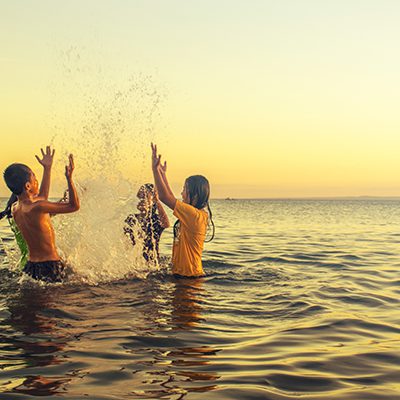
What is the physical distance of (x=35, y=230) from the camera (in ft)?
30.0

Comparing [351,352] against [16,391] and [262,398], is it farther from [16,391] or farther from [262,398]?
[16,391]

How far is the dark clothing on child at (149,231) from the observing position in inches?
434

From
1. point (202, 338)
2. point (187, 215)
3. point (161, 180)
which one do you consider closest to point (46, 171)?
point (161, 180)

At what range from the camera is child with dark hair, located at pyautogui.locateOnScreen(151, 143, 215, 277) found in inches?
340

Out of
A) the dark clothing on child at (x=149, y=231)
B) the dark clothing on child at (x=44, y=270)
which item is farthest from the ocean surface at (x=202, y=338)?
the dark clothing on child at (x=149, y=231)

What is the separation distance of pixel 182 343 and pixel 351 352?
2.04 m

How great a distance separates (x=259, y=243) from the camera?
22656 mm

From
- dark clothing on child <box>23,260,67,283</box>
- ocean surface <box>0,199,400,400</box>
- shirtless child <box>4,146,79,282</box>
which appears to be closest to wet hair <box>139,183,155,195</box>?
ocean surface <box>0,199,400,400</box>

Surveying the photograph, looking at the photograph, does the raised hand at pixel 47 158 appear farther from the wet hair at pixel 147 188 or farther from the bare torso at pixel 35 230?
the wet hair at pixel 147 188

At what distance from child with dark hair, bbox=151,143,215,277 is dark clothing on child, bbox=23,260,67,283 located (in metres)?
2.13

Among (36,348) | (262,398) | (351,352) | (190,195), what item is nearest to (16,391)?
(36,348)

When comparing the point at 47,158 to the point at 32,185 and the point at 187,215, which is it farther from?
the point at 187,215

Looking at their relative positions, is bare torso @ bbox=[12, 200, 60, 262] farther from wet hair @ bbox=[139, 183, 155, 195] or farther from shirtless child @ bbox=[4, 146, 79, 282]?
wet hair @ bbox=[139, 183, 155, 195]

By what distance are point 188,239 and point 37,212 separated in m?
2.57
